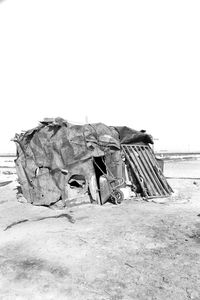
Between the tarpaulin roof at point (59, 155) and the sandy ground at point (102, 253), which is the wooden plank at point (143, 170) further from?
the sandy ground at point (102, 253)

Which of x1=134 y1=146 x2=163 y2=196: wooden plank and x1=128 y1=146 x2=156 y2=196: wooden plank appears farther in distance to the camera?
x1=134 y1=146 x2=163 y2=196: wooden plank

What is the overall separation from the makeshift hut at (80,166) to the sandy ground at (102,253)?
0.95 meters

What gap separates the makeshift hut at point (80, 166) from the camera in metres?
11.4

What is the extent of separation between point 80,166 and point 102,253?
5.49m

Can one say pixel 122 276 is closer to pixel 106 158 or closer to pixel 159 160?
pixel 106 158

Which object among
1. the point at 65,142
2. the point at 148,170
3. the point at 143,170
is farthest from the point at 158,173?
the point at 65,142

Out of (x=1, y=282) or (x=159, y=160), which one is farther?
(x=159, y=160)

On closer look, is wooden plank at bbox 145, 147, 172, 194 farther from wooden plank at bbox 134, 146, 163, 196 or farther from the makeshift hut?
wooden plank at bbox 134, 146, 163, 196

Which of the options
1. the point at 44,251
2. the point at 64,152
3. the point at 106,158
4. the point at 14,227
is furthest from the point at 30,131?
the point at 44,251

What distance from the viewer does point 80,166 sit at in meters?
11.4

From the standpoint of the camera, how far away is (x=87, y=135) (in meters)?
11.8

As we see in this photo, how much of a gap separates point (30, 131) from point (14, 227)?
201 inches

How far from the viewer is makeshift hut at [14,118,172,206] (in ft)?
37.5

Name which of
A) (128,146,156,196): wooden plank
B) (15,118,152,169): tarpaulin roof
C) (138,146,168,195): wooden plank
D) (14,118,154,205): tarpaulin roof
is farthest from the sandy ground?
(15,118,152,169): tarpaulin roof
